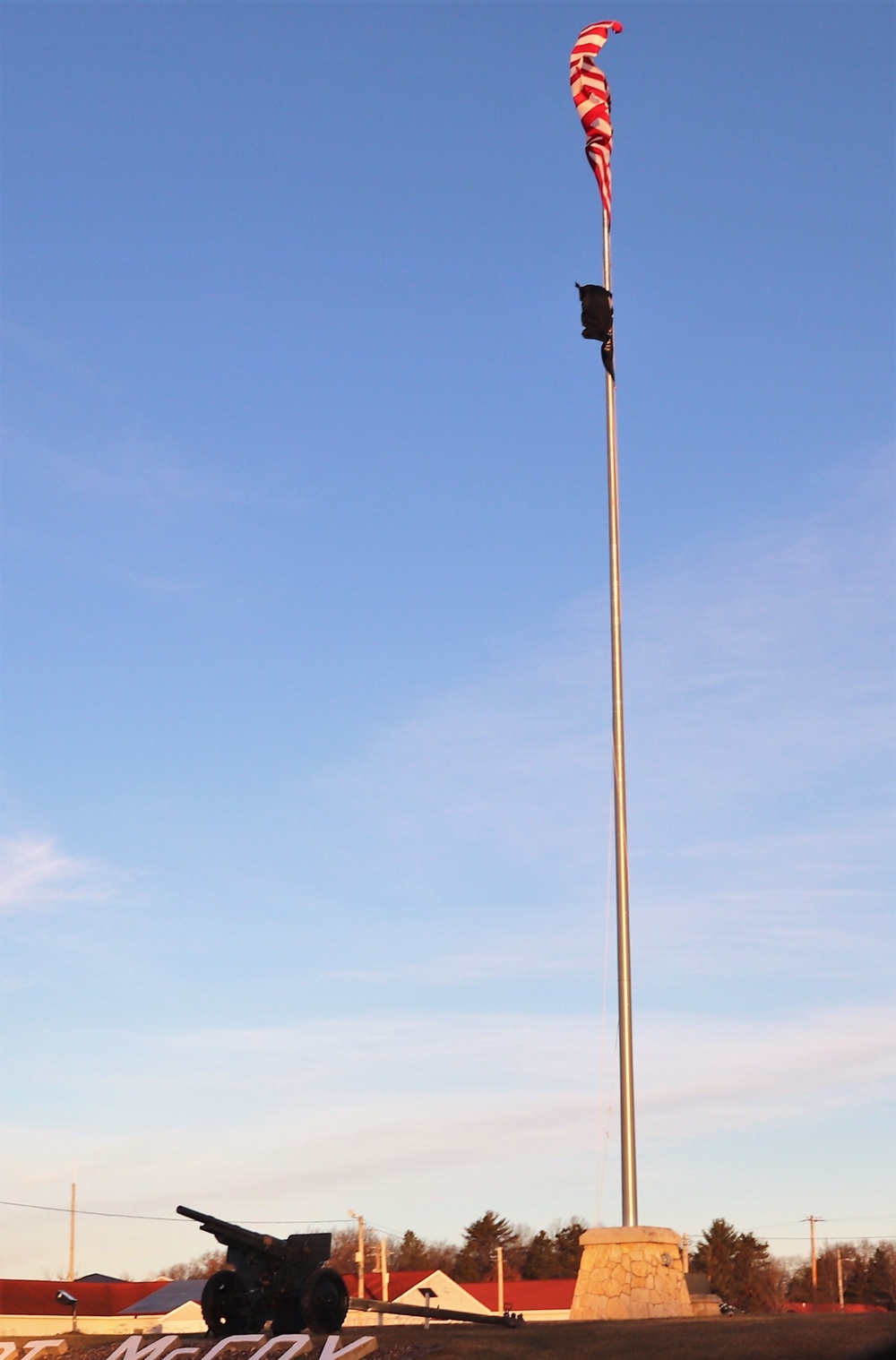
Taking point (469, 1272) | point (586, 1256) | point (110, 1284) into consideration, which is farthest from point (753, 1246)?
point (586, 1256)

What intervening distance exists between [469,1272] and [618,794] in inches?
3142

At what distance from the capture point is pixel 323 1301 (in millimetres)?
17484

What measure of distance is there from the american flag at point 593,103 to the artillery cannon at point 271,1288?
53.9ft

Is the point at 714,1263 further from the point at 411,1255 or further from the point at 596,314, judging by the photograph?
the point at 596,314

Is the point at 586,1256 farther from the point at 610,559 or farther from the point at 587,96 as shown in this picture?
the point at 587,96

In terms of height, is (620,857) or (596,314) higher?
(596,314)

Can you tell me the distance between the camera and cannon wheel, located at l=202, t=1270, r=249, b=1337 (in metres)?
17.3

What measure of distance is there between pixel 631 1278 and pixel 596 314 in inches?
548

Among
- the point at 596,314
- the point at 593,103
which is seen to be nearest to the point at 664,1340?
the point at 596,314

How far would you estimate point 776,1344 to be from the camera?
1308 centimetres

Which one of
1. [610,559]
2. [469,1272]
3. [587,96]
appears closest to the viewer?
[610,559]

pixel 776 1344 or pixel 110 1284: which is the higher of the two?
pixel 776 1344

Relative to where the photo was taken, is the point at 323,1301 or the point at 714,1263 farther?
the point at 714,1263

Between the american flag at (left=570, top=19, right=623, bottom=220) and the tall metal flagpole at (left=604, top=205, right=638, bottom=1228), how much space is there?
1119 millimetres
